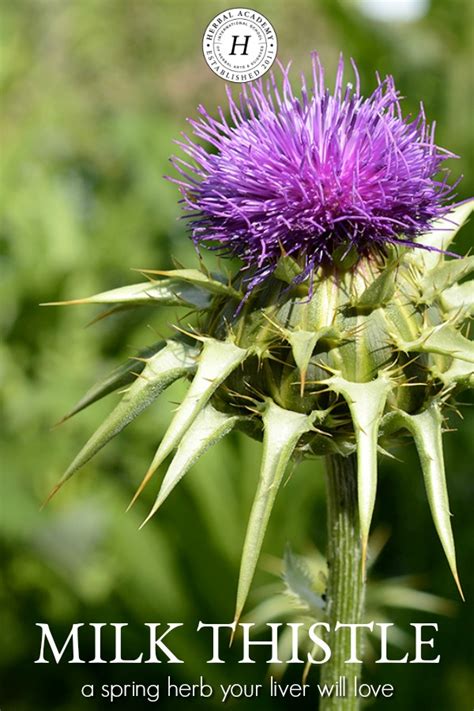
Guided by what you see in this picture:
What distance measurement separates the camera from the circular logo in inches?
75.0

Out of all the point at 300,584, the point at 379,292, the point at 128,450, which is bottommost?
the point at 300,584

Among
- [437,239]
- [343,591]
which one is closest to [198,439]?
[343,591]

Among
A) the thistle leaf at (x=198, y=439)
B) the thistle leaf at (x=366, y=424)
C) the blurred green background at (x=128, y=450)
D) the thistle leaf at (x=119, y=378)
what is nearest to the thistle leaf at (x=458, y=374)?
the thistle leaf at (x=366, y=424)

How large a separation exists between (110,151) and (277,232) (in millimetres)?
5125

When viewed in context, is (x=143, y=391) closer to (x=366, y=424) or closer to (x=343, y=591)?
(x=366, y=424)

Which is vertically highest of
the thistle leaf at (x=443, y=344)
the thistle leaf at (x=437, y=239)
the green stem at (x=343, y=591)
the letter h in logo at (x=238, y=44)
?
the letter h in logo at (x=238, y=44)

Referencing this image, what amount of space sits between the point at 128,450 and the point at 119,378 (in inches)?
96.9

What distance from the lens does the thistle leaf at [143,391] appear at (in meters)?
1.47

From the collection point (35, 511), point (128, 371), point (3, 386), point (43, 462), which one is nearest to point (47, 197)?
point (3, 386)

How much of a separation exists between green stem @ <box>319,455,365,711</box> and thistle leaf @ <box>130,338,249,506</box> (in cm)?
31

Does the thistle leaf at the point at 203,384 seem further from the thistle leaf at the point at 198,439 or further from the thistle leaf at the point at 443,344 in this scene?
the thistle leaf at the point at 443,344

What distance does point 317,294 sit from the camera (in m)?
1.52

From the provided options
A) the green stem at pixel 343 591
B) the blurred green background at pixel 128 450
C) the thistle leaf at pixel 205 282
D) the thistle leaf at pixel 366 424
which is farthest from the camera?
the blurred green background at pixel 128 450

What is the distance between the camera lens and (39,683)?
355 centimetres
